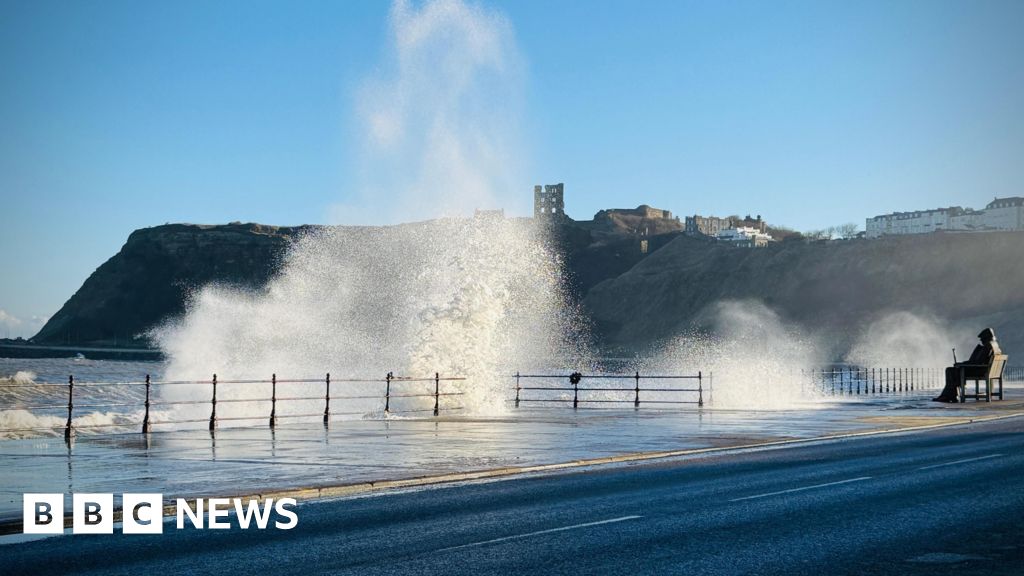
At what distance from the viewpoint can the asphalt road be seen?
945cm

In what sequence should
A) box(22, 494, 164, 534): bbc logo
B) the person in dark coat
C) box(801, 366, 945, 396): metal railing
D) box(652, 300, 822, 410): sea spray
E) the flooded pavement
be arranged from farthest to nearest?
box(652, 300, 822, 410): sea spray < box(801, 366, 945, 396): metal railing < the person in dark coat < the flooded pavement < box(22, 494, 164, 534): bbc logo

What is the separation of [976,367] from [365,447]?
25669 millimetres

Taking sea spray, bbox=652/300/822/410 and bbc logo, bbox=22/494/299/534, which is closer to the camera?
bbc logo, bbox=22/494/299/534

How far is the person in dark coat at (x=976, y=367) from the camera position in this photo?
3909cm

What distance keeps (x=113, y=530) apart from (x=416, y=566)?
396cm

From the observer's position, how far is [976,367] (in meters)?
39.2

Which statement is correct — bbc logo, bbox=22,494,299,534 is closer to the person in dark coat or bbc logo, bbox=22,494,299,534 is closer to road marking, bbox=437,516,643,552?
road marking, bbox=437,516,643,552

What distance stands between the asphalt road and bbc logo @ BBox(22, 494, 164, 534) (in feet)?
1.38

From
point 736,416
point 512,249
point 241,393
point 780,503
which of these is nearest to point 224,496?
point 780,503

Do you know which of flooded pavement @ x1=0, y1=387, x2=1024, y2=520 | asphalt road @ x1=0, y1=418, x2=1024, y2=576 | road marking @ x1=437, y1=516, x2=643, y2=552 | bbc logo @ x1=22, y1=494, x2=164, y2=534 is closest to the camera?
asphalt road @ x1=0, y1=418, x2=1024, y2=576

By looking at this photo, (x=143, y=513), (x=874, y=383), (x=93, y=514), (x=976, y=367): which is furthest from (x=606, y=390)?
(x=93, y=514)

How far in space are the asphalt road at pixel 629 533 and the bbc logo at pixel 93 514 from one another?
1.38ft

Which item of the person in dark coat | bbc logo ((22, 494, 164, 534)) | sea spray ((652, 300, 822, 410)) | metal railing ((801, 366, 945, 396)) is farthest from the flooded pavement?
sea spray ((652, 300, 822, 410))

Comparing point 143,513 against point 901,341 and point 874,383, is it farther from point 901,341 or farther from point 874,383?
point 901,341
